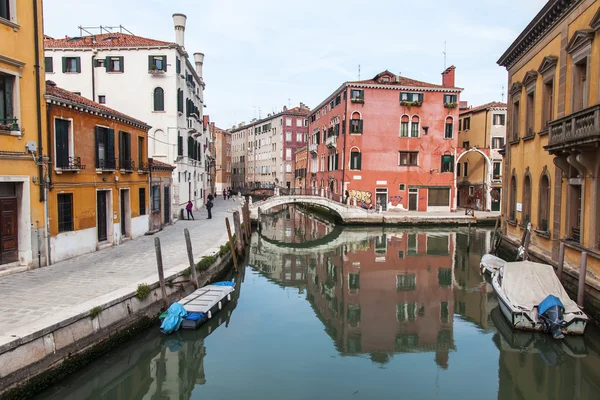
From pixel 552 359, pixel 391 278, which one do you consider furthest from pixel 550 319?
pixel 391 278

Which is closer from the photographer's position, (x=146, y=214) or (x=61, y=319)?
(x=61, y=319)

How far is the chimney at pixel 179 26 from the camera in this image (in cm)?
2850

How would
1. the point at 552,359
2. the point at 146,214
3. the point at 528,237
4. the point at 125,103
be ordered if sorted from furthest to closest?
the point at 125,103
the point at 146,214
the point at 528,237
the point at 552,359

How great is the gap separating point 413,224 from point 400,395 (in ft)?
86.5

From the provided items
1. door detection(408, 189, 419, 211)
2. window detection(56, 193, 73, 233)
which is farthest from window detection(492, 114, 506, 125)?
window detection(56, 193, 73, 233)

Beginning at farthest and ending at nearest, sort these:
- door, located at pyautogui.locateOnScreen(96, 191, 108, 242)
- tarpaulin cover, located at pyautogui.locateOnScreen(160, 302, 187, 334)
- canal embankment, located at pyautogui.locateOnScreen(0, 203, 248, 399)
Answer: door, located at pyautogui.locateOnScreen(96, 191, 108, 242) → tarpaulin cover, located at pyautogui.locateOnScreen(160, 302, 187, 334) → canal embankment, located at pyautogui.locateOnScreen(0, 203, 248, 399)

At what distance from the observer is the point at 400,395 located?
27.9ft

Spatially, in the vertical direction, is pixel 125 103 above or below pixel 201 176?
above

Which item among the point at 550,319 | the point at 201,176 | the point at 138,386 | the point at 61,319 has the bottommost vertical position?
the point at 138,386

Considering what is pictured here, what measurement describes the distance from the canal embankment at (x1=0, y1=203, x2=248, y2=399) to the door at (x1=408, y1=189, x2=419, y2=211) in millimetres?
27489

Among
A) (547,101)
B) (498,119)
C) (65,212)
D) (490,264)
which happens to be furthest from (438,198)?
(65,212)

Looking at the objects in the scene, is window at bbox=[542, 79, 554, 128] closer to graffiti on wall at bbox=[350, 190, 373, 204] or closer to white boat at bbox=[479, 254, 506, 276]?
white boat at bbox=[479, 254, 506, 276]

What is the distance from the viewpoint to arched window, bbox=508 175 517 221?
19.5m

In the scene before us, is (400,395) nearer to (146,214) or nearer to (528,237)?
(528,237)
